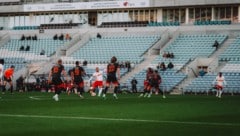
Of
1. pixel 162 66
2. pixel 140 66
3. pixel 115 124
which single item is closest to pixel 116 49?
pixel 140 66

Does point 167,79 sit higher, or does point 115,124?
point 167,79

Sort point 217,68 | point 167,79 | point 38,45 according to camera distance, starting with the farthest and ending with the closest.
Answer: point 38,45
point 217,68
point 167,79

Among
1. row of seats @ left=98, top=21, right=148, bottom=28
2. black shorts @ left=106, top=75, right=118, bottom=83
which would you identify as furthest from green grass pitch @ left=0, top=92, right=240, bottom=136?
row of seats @ left=98, top=21, right=148, bottom=28

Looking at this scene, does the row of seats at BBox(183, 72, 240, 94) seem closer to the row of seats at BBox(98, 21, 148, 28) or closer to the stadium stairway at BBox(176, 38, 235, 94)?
the stadium stairway at BBox(176, 38, 235, 94)

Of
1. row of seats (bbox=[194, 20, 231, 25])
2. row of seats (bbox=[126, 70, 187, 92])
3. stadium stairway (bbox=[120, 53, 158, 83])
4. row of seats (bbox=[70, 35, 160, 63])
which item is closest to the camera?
row of seats (bbox=[126, 70, 187, 92])

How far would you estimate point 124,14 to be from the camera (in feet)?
230

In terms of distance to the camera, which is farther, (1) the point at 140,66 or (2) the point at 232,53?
Result: (1) the point at 140,66

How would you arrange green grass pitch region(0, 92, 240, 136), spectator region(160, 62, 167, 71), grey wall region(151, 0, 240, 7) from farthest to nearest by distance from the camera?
grey wall region(151, 0, 240, 7), spectator region(160, 62, 167, 71), green grass pitch region(0, 92, 240, 136)

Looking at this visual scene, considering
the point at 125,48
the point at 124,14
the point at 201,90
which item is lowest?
the point at 201,90

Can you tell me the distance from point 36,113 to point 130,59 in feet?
126

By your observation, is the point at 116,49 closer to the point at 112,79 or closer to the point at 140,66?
the point at 140,66

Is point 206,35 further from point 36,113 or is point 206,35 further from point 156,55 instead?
point 36,113

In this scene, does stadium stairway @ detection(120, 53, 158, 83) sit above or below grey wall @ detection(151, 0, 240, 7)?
below

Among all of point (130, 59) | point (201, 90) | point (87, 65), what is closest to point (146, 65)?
point (130, 59)
